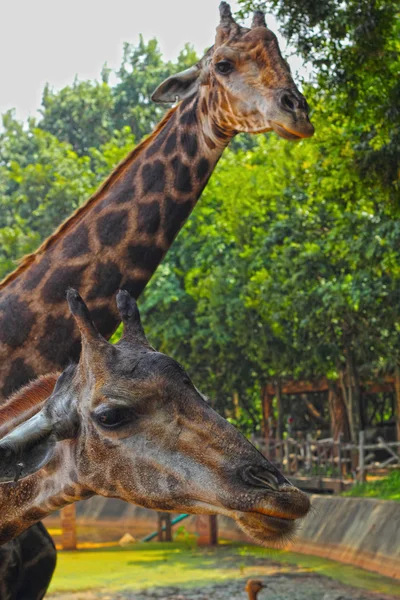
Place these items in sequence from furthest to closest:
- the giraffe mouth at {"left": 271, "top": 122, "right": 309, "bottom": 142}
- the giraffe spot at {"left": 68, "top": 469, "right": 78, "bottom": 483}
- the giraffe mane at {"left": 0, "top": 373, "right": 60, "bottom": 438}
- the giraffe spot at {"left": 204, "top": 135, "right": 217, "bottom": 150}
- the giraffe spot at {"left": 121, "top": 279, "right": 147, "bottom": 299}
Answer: the giraffe spot at {"left": 204, "top": 135, "right": 217, "bottom": 150}, the giraffe spot at {"left": 121, "top": 279, "right": 147, "bottom": 299}, the giraffe mouth at {"left": 271, "top": 122, "right": 309, "bottom": 142}, the giraffe mane at {"left": 0, "top": 373, "right": 60, "bottom": 438}, the giraffe spot at {"left": 68, "top": 469, "right": 78, "bottom": 483}

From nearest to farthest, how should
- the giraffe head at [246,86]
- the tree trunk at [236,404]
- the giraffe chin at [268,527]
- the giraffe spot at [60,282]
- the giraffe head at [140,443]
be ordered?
the giraffe chin at [268,527]
the giraffe head at [140,443]
the giraffe head at [246,86]
the giraffe spot at [60,282]
the tree trunk at [236,404]

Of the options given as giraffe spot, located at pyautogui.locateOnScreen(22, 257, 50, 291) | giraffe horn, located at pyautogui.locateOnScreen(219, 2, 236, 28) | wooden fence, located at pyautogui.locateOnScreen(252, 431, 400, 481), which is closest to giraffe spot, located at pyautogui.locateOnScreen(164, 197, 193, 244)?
giraffe spot, located at pyautogui.locateOnScreen(22, 257, 50, 291)

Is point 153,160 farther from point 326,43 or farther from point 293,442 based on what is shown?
point 293,442

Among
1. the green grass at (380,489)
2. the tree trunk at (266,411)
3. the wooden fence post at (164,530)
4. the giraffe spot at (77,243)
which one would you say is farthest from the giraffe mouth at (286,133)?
the tree trunk at (266,411)

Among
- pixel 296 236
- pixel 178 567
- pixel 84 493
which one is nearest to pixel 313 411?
pixel 296 236

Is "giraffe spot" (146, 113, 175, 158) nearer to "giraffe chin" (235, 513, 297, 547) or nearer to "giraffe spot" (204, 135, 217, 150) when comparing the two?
"giraffe spot" (204, 135, 217, 150)

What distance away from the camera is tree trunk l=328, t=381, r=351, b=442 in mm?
34719

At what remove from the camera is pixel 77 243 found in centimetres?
735

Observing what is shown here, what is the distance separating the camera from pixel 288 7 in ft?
43.4

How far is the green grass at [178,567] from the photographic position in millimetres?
19859

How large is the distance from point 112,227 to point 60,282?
562 millimetres

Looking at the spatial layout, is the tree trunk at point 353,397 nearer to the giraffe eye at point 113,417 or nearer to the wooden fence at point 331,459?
the wooden fence at point 331,459

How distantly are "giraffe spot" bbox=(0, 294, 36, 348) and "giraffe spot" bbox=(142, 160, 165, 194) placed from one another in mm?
1252

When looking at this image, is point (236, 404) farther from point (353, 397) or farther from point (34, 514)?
point (34, 514)
